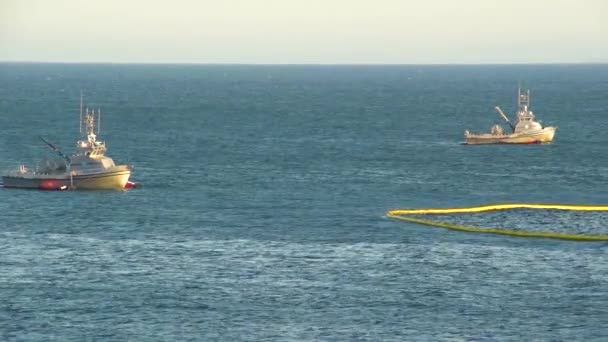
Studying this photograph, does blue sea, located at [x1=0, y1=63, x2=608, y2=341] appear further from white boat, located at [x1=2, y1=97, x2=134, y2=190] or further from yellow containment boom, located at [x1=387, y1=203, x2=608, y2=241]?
yellow containment boom, located at [x1=387, y1=203, x2=608, y2=241]

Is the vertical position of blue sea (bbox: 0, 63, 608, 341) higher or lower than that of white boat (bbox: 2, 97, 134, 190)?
lower

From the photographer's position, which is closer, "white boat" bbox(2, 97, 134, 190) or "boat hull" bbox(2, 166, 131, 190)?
"white boat" bbox(2, 97, 134, 190)

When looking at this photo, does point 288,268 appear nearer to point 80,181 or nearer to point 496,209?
point 496,209

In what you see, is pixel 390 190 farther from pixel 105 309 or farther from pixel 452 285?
pixel 105 309

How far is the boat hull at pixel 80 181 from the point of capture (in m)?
166

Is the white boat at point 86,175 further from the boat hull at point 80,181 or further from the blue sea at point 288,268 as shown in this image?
the blue sea at point 288,268

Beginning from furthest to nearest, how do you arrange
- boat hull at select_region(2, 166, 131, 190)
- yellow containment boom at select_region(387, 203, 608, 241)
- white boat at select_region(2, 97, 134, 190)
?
boat hull at select_region(2, 166, 131, 190), white boat at select_region(2, 97, 134, 190), yellow containment boom at select_region(387, 203, 608, 241)

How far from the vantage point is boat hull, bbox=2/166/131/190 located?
166m

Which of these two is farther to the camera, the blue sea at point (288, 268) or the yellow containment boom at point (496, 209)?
the yellow containment boom at point (496, 209)

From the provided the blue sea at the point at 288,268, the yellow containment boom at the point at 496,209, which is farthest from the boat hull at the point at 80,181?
the yellow containment boom at the point at 496,209

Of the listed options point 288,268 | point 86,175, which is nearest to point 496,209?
point 288,268

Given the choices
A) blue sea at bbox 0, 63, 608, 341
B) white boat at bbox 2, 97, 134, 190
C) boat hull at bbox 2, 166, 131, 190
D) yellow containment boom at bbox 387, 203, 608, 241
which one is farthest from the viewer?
boat hull at bbox 2, 166, 131, 190

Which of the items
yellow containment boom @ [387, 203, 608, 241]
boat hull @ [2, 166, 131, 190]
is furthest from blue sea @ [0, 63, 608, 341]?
yellow containment boom @ [387, 203, 608, 241]

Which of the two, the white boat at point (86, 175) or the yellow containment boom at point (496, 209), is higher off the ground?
the white boat at point (86, 175)
